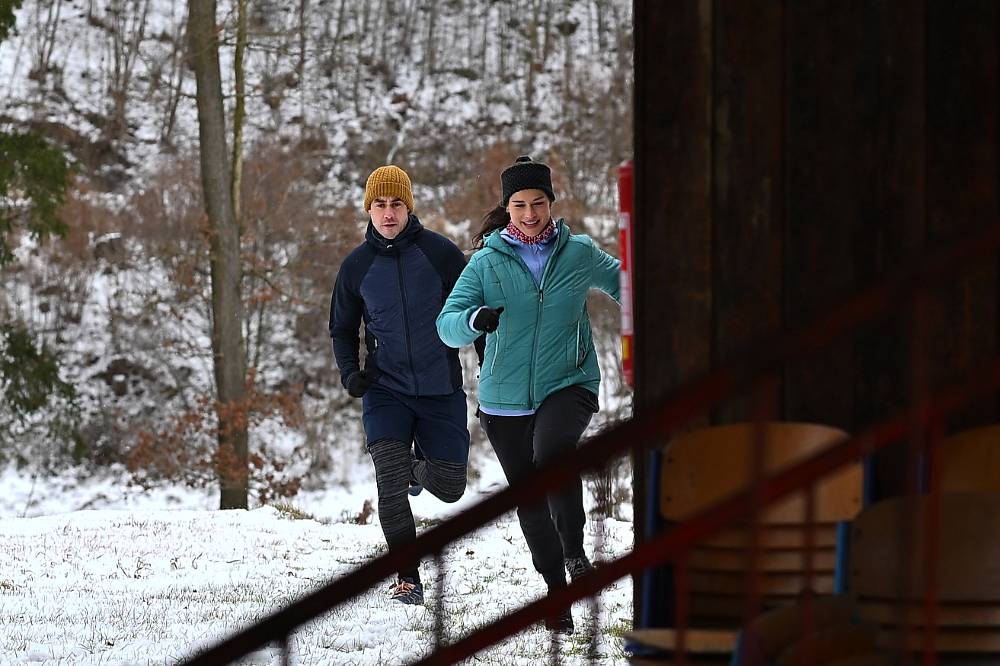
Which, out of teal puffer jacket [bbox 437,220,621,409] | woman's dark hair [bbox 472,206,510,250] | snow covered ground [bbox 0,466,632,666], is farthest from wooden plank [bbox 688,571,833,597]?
woman's dark hair [bbox 472,206,510,250]

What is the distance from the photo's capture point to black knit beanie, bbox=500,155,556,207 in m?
5.39

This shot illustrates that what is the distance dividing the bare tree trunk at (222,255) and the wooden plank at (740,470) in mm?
11168

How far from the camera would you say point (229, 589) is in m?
7.01

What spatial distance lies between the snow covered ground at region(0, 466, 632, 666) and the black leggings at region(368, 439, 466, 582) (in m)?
0.36

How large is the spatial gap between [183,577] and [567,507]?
3.06 meters

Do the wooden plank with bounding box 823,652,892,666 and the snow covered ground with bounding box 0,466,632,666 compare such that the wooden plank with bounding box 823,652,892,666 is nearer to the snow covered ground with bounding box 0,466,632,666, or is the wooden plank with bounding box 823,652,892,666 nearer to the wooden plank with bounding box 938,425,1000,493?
the wooden plank with bounding box 938,425,1000,493

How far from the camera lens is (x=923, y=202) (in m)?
3.66

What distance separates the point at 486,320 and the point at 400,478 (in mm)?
1129

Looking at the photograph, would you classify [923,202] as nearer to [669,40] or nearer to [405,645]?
[669,40]

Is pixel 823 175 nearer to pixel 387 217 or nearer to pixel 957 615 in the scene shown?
pixel 957 615

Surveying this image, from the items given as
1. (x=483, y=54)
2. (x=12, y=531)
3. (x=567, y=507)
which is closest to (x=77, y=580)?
(x=12, y=531)

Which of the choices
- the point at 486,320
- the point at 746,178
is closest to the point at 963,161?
the point at 746,178

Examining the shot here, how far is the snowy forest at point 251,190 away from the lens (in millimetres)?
15250

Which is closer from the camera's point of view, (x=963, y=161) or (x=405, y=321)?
(x=963, y=161)
